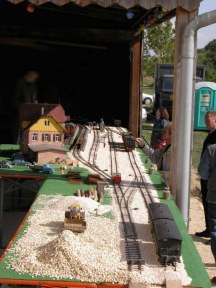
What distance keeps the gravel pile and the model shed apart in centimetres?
926

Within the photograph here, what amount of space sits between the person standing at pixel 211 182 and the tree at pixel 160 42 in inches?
1062

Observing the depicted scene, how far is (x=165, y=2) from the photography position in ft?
21.8

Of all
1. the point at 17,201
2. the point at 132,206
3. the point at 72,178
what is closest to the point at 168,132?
the point at 72,178

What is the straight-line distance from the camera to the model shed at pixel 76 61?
47.6ft

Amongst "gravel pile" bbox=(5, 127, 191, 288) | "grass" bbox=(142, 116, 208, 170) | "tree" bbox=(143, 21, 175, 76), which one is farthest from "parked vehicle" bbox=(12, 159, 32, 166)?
"tree" bbox=(143, 21, 175, 76)

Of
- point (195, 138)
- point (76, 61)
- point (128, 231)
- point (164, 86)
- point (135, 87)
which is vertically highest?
point (76, 61)

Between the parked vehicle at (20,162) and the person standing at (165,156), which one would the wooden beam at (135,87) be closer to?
the person standing at (165,156)

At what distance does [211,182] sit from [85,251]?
2.54m

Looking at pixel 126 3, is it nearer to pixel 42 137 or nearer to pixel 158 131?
pixel 42 137

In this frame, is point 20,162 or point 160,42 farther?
point 160,42

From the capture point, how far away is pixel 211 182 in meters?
6.17

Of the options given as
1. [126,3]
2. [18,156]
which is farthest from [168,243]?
[18,156]

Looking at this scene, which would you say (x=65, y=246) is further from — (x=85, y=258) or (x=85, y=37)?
(x=85, y=37)

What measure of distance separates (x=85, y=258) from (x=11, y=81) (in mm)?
12747
